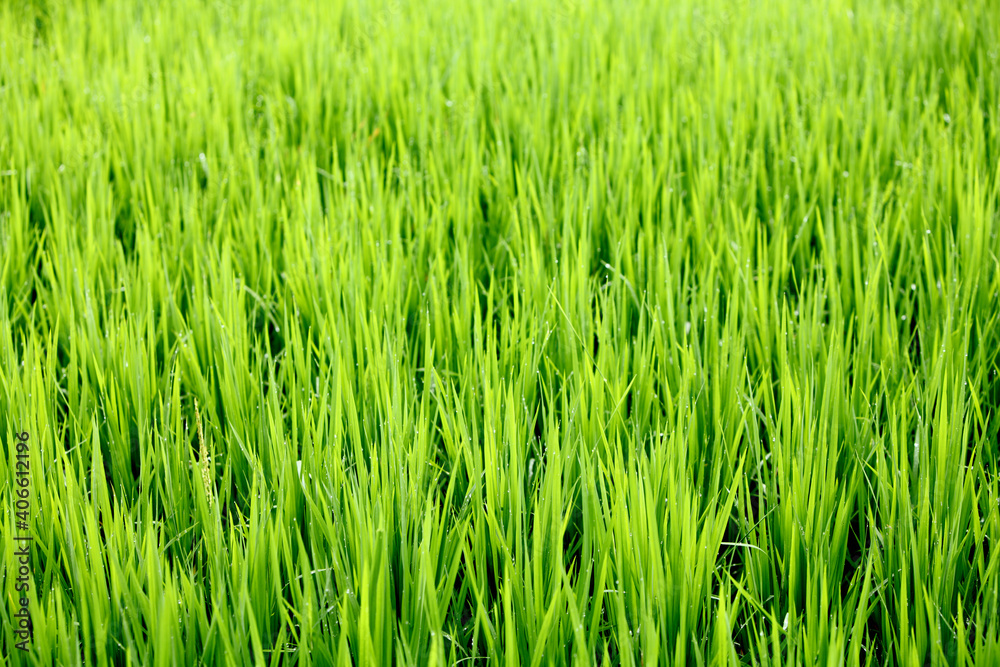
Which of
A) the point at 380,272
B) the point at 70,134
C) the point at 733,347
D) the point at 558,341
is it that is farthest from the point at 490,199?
the point at 70,134

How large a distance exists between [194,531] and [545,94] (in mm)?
1442

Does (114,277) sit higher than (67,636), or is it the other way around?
(114,277)

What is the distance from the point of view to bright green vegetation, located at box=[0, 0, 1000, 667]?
0.81m

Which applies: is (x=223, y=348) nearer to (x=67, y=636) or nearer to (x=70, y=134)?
(x=67, y=636)

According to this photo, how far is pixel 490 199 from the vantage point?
1.67 metres

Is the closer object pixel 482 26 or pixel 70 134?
pixel 70 134
